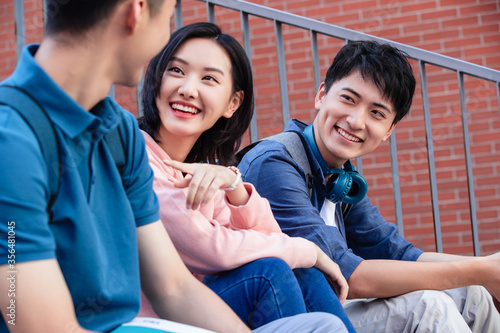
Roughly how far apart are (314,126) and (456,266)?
709mm

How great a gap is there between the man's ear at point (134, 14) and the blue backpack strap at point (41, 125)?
0.68ft

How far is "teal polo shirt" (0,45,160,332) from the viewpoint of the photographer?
82 centimetres

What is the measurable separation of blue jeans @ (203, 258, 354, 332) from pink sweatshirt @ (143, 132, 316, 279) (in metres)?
0.03

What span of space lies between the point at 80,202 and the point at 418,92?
3548 mm

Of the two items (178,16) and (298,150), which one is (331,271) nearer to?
(298,150)

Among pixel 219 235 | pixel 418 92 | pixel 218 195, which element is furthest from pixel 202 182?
pixel 418 92

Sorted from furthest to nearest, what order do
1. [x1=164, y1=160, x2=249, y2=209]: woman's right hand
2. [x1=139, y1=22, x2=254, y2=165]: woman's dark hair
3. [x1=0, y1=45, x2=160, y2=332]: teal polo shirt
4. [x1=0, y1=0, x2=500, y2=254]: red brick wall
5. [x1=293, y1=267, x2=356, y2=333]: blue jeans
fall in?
1. [x1=0, y1=0, x2=500, y2=254]: red brick wall
2. [x1=139, y1=22, x2=254, y2=165]: woman's dark hair
3. [x1=293, y1=267, x2=356, y2=333]: blue jeans
4. [x1=164, y1=160, x2=249, y2=209]: woman's right hand
5. [x1=0, y1=45, x2=160, y2=332]: teal polo shirt

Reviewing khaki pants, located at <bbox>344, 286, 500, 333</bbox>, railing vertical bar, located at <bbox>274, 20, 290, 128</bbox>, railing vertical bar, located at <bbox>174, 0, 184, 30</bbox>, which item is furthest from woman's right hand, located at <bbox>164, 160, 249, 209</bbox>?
railing vertical bar, located at <bbox>174, 0, 184, 30</bbox>

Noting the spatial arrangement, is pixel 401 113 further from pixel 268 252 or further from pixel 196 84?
pixel 268 252

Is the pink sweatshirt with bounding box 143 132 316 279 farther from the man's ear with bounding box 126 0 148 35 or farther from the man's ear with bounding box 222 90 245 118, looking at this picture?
the man's ear with bounding box 126 0 148 35

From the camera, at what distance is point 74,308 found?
3.08 ft

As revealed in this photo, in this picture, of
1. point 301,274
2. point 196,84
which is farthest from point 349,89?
point 301,274

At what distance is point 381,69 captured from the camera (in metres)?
2.12

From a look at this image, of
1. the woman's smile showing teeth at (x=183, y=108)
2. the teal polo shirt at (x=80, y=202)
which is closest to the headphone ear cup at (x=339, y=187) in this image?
the woman's smile showing teeth at (x=183, y=108)
